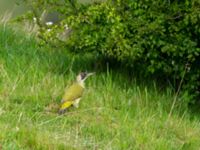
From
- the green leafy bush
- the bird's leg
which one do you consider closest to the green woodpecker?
the bird's leg

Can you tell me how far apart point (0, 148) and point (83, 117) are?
1.35 meters

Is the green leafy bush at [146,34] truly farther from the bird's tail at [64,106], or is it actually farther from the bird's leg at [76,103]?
the bird's tail at [64,106]

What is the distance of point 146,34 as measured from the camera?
7082 mm

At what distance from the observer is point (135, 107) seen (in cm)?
705

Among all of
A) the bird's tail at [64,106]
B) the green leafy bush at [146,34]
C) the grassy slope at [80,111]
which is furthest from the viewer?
the green leafy bush at [146,34]

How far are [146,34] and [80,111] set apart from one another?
1.22 meters

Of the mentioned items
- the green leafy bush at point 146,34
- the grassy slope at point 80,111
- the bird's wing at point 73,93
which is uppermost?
the green leafy bush at point 146,34

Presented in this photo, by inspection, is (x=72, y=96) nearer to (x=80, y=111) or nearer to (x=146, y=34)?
(x=80, y=111)

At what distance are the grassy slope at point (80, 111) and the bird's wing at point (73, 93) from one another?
15 centimetres

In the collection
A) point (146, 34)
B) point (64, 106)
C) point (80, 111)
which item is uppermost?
point (146, 34)

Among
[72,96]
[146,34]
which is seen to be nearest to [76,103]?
[72,96]

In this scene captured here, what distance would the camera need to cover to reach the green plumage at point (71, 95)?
21.2 ft

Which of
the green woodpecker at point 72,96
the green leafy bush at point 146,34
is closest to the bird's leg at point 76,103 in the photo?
the green woodpecker at point 72,96

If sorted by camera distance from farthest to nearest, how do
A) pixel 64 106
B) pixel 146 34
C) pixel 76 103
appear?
pixel 146 34 → pixel 76 103 → pixel 64 106
